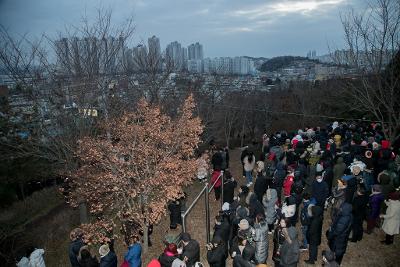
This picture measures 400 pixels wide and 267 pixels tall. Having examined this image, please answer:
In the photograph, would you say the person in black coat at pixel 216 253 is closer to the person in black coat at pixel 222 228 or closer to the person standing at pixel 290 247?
the person in black coat at pixel 222 228

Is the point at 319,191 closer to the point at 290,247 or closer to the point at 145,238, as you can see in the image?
the point at 290,247

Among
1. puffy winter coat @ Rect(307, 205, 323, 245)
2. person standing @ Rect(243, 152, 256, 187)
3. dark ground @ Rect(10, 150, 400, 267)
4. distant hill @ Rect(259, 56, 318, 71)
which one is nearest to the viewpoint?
puffy winter coat @ Rect(307, 205, 323, 245)

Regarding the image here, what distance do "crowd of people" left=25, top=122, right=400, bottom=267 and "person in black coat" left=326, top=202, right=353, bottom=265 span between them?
0.02m

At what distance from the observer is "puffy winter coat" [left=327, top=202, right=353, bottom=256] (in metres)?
6.70

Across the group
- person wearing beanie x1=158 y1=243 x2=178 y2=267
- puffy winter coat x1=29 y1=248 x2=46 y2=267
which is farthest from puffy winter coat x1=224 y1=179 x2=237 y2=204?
puffy winter coat x1=29 y1=248 x2=46 y2=267

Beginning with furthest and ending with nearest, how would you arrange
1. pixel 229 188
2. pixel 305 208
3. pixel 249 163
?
1. pixel 249 163
2. pixel 229 188
3. pixel 305 208

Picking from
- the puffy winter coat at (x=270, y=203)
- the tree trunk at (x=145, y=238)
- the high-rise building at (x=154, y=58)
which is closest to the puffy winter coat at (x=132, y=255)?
the tree trunk at (x=145, y=238)

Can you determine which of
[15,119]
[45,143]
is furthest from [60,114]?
[15,119]

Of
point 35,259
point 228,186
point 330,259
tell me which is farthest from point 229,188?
point 35,259

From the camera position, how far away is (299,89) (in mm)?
38031

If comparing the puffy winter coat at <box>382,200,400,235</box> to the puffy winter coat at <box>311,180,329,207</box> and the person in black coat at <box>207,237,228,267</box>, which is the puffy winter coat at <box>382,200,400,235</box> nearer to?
the puffy winter coat at <box>311,180,329,207</box>

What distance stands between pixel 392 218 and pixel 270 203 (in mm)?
2729

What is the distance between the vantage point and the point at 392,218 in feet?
24.9

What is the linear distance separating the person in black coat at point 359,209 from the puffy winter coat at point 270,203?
179 cm
